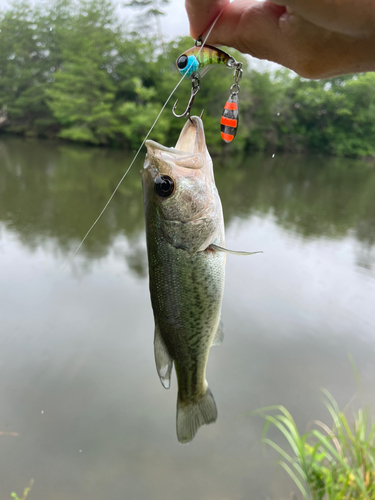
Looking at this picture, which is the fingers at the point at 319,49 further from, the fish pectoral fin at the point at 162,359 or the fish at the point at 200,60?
the fish pectoral fin at the point at 162,359

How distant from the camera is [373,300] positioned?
6.24 metres

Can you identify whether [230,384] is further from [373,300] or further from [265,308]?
[373,300]

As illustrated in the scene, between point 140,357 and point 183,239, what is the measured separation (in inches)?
136

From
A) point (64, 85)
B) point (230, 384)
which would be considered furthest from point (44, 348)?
point (64, 85)

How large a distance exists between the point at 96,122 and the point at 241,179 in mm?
13925

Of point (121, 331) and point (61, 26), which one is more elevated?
point (61, 26)

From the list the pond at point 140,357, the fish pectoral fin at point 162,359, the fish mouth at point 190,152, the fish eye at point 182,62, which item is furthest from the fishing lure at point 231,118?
the pond at point 140,357

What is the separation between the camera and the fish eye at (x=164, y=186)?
1358mm

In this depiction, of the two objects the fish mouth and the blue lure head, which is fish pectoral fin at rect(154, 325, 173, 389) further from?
the blue lure head

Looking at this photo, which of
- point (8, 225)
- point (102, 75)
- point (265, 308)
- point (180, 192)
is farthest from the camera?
point (102, 75)


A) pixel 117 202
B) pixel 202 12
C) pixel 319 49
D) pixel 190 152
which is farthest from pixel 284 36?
pixel 117 202

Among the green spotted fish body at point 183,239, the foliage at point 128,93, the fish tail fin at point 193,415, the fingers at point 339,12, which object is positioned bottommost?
the fish tail fin at point 193,415

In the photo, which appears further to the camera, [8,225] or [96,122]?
[96,122]

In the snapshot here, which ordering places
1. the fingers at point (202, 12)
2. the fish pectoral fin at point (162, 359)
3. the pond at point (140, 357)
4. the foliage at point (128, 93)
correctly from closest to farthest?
1. the fingers at point (202, 12)
2. the fish pectoral fin at point (162, 359)
3. the pond at point (140, 357)
4. the foliage at point (128, 93)
